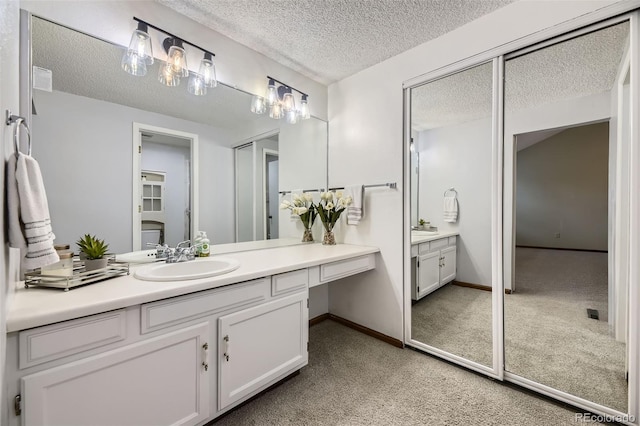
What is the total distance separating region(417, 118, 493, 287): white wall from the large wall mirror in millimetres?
1273

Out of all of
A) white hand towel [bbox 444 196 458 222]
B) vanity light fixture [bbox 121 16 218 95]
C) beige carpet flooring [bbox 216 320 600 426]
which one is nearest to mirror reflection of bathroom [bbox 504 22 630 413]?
beige carpet flooring [bbox 216 320 600 426]

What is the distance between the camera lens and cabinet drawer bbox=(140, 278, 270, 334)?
1.14 meters

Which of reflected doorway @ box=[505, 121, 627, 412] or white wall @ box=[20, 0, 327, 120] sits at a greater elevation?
white wall @ box=[20, 0, 327, 120]

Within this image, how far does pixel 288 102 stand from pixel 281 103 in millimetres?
66

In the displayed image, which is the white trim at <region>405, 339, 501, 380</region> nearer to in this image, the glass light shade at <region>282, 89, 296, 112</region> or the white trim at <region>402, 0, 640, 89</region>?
the white trim at <region>402, 0, 640, 89</region>

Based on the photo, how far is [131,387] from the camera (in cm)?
110

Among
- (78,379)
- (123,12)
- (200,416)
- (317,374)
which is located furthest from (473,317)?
(123,12)

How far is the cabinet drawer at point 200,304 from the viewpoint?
1145 millimetres

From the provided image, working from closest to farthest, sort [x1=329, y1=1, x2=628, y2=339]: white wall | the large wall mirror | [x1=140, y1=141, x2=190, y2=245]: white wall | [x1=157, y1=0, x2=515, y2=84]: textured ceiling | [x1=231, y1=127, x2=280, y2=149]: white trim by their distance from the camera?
the large wall mirror
[x1=157, y1=0, x2=515, y2=84]: textured ceiling
[x1=140, y1=141, x2=190, y2=245]: white wall
[x1=329, y1=1, x2=628, y2=339]: white wall
[x1=231, y1=127, x2=280, y2=149]: white trim

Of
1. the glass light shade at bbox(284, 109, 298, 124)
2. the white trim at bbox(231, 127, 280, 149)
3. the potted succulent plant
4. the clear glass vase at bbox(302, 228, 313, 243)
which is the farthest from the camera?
the clear glass vase at bbox(302, 228, 313, 243)

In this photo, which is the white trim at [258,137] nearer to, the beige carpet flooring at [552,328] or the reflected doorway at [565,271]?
the reflected doorway at [565,271]

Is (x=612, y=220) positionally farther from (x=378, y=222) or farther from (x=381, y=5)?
(x=381, y=5)

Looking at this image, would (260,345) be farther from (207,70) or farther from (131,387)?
(207,70)

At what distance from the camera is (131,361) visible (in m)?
1.10
